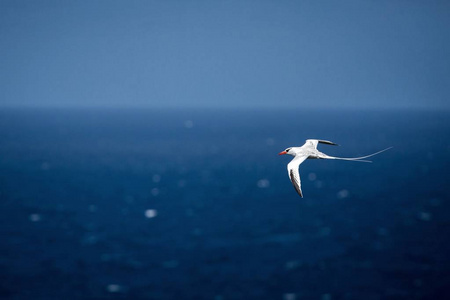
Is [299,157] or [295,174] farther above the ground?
[299,157]

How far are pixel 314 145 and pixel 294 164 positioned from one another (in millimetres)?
2385

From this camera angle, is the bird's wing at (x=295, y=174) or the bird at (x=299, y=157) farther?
the bird at (x=299, y=157)

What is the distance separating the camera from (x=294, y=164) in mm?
9344

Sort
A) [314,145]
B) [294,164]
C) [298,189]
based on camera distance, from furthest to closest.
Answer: [314,145] → [294,164] → [298,189]

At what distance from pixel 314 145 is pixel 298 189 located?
3.15m

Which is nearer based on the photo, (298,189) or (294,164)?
(298,189)

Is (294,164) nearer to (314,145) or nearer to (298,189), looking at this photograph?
(298,189)

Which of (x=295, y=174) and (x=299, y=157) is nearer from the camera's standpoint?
(x=295, y=174)

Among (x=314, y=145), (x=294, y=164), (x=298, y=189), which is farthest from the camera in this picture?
(x=314, y=145)

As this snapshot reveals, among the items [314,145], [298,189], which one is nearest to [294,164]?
[298,189]

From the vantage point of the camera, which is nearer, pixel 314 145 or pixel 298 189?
pixel 298 189

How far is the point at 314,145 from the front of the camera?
11562 mm

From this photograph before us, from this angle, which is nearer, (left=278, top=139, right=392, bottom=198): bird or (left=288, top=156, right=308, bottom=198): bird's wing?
(left=288, top=156, right=308, bottom=198): bird's wing
